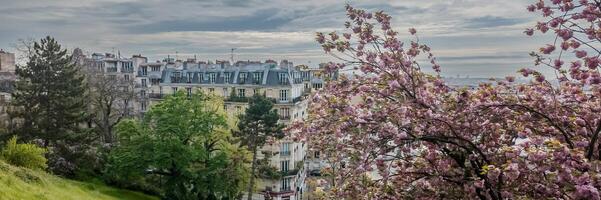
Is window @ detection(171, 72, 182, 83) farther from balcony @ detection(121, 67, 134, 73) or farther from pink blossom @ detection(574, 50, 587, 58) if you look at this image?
pink blossom @ detection(574, 50, 587, 58)

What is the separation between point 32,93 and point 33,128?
3.08m

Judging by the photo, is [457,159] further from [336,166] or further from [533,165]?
[336,166]

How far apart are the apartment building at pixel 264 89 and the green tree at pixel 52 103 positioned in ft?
41.8

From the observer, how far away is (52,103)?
41.9 m

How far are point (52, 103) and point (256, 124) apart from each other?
15.6m

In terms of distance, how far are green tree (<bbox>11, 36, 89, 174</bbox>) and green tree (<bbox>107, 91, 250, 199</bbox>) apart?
3876 mm

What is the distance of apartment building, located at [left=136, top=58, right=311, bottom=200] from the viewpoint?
55.4 meters

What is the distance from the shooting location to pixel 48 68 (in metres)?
42.6

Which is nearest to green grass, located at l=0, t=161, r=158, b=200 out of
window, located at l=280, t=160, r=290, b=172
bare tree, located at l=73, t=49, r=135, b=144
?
bare tree, located at l=73, t=49, r=135, b=144

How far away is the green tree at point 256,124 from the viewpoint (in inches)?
1706

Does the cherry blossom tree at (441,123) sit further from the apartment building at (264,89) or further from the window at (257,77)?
the window at (257,77)

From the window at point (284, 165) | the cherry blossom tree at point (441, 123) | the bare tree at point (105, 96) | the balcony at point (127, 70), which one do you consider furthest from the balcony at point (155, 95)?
the cherry blossom tree at point (441, 123)

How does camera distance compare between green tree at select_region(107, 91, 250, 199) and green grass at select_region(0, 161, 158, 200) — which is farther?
green tree at select_region(107, 91, 250, 199)

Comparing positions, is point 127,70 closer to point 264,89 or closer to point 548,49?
point 264,89
